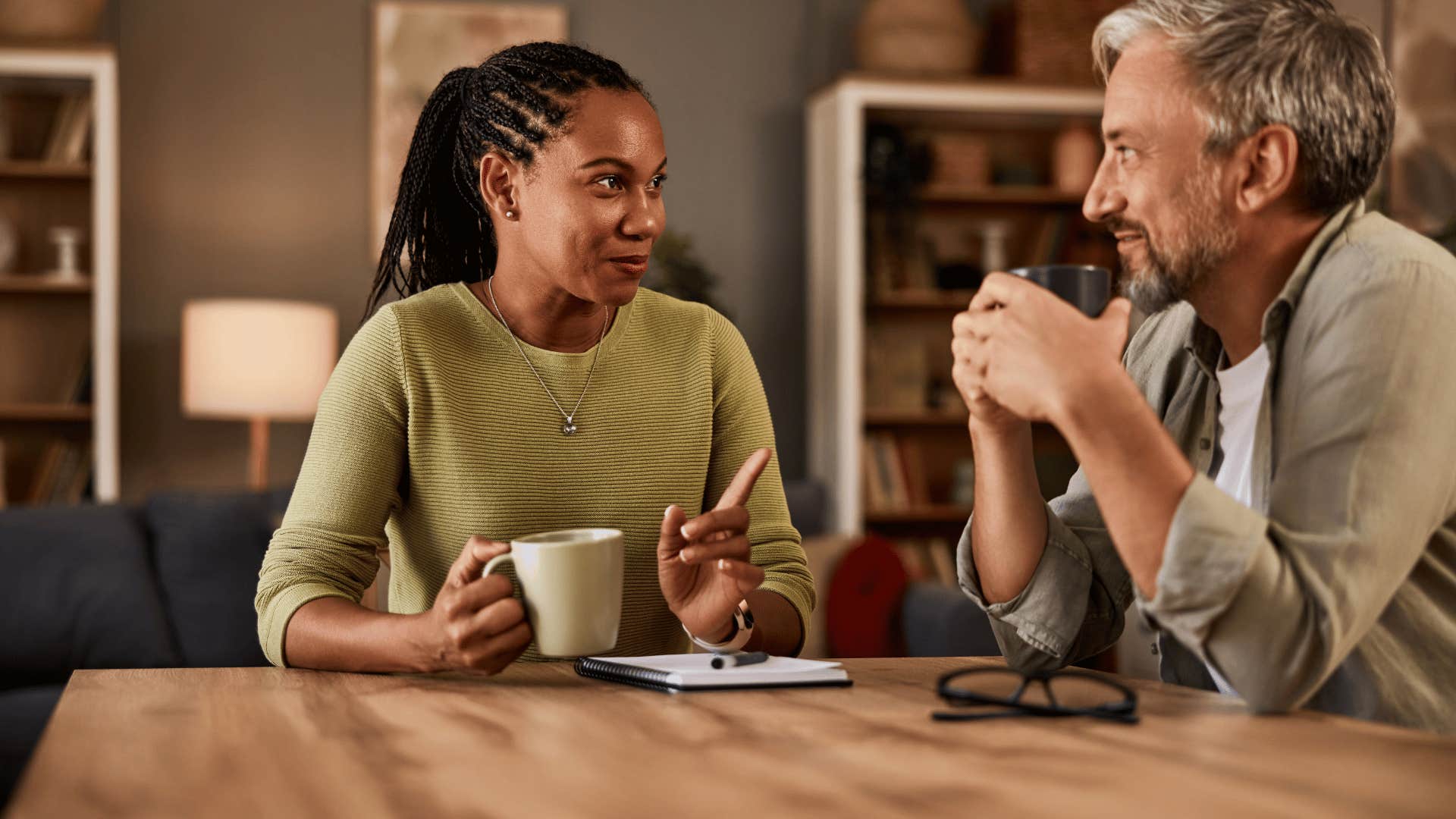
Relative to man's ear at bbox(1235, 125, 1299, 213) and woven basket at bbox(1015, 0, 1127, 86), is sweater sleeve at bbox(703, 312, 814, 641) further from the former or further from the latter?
woven basket at bbox(1015, 0, 1127, 86)

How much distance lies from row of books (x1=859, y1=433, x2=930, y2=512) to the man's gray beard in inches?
140

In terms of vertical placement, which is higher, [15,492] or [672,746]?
[672,746]

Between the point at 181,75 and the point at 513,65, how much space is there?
362cm

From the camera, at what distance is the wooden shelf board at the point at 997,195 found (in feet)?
16.1

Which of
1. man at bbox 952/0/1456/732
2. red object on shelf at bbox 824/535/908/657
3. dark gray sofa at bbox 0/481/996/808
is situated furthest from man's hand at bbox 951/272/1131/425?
red object on shelf at bbox 824/535/908/657

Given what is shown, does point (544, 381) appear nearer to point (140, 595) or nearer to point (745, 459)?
point (745, 459)

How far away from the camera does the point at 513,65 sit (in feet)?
5.23

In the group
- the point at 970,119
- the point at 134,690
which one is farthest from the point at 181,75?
the point at 134,690

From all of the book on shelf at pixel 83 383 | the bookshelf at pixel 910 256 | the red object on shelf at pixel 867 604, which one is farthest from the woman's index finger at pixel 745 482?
the book on shelf at pixel 83 383

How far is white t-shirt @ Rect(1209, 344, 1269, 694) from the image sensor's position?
1.32 metres

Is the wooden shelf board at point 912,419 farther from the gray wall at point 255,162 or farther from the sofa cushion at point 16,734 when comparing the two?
the sofa cushion at point 16,734

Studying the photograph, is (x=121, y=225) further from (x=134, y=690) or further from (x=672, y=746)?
(x=672, y=746)

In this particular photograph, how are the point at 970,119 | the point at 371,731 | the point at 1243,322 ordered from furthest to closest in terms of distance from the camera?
the point at 970,119
the point at 1243,322
the point at 371,731

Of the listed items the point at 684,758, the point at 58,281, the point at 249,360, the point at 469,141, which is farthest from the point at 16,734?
the point at 684,758
